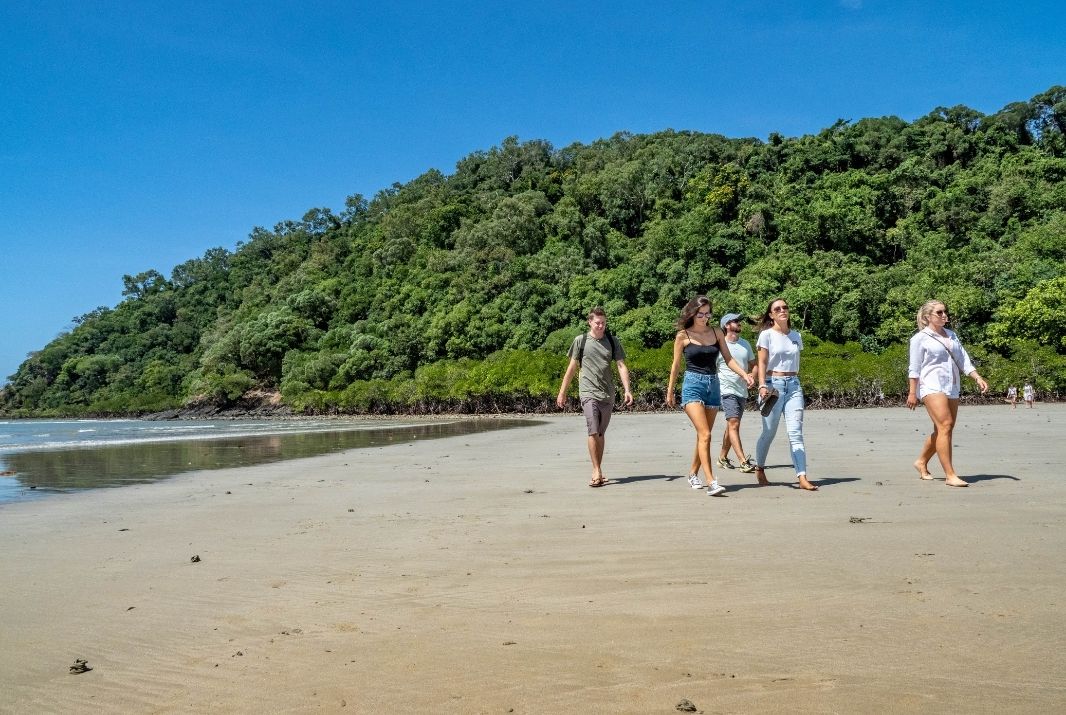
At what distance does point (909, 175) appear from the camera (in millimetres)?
88812

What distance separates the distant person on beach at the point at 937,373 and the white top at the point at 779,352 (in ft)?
4.09

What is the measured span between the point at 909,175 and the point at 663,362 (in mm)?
46645

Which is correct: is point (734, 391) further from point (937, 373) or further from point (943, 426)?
point (943, 426)

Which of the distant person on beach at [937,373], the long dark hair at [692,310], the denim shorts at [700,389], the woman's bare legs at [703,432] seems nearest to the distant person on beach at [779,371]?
the denim shorts at [700,389]

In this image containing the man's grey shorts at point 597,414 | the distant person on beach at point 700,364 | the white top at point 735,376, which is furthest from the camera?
the white top at point 735,376

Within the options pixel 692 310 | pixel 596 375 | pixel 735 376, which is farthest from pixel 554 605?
pixel 735 376

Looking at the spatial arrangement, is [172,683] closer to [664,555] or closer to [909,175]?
[664,555]

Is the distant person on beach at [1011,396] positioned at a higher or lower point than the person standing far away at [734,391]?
lower

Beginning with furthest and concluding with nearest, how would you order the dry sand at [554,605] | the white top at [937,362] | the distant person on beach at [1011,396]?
the distant person on beach at [1011,396], the white top at [937,362], the dry sand at [554,605]

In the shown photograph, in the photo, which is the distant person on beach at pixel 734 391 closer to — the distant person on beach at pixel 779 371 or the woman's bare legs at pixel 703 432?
the distant person on beach at pixel 779 371

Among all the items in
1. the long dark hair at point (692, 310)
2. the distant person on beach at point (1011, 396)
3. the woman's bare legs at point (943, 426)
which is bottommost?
the distant person on beach at point (1011, 396)

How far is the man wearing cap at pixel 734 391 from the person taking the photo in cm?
979

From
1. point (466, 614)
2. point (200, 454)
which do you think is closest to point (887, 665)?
point (466, 614)

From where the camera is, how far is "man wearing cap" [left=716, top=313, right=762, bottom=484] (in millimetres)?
9789
